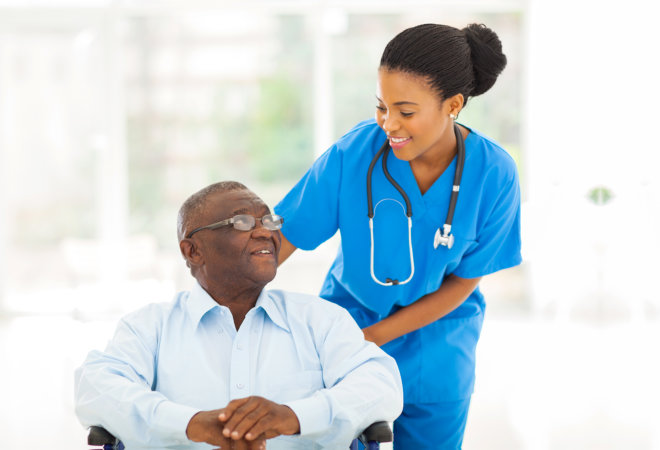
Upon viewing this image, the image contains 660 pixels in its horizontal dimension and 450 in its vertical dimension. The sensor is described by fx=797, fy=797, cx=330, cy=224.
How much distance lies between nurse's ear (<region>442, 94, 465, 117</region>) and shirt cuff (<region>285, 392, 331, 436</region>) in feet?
2.31

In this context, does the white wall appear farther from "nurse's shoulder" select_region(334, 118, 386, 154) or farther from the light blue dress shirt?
the light blue dress shirt

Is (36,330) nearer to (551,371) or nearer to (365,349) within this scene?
(551,371)

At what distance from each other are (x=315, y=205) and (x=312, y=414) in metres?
0.61

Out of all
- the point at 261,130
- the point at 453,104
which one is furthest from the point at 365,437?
the point at 261,130

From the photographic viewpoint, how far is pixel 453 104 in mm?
1795

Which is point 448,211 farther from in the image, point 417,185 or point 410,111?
point 410,111

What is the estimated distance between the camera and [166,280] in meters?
5.98

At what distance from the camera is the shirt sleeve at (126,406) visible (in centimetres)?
147

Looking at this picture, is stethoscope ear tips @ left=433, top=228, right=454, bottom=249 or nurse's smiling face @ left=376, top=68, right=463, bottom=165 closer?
nurse's smiling face @ left=376, top=68, right=463, bottom=165

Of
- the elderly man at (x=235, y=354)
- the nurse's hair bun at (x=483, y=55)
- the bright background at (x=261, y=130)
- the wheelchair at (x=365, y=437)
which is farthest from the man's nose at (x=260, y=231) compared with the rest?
the bright background at (x=261, y=130)

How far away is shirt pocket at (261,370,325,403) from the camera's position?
5.44 feet

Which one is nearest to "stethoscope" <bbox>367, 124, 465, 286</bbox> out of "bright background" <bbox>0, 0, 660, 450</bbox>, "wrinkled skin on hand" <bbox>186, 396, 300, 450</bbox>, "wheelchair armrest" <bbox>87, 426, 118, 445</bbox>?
"wrinkled skin on hand" <bbox>186, 396, 300, 450</bbox>

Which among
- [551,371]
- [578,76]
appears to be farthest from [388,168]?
[578,76]

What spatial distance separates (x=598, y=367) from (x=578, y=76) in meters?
2.16
